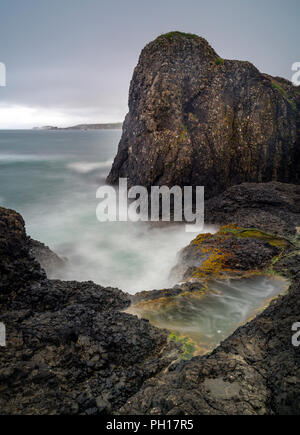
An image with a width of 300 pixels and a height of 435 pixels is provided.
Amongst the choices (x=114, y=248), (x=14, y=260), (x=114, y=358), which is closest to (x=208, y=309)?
(x=114, y=358)

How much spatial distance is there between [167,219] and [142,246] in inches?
118

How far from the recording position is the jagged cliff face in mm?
15852

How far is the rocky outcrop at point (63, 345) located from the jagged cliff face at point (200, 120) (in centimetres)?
1114

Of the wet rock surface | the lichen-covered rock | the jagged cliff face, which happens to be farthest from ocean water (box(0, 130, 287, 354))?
the jagged cliff face

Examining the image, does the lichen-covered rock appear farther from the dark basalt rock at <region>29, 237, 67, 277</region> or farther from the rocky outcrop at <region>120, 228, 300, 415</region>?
the dark basalt rock at <region>29, 237, 67, 277</region>

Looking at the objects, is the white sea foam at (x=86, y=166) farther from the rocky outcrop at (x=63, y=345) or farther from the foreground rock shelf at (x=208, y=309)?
the foreground rock shelf at (x=208, y=309)

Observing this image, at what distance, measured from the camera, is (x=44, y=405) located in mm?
3066

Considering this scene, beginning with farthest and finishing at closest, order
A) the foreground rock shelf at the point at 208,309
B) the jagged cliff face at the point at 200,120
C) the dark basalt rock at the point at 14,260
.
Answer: the jagged cliff face at the point at 200,120, the dark basalt rock at the point at 14,260, the foreground rock shelf at the point at 208,309

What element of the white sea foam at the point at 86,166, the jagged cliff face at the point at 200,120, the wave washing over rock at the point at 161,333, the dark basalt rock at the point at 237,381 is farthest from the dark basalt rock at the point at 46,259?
the white sea foam at the point at 86,166

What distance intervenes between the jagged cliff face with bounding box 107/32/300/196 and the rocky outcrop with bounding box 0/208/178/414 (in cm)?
1114

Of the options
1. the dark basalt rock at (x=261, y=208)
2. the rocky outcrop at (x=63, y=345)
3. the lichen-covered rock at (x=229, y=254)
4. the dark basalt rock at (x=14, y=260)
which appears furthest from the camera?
the dark basalt rock at (x=261, y=208)

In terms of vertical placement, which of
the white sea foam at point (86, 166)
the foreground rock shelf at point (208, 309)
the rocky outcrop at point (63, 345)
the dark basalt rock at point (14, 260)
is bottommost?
the foreground rock shelf at point (208, 309)

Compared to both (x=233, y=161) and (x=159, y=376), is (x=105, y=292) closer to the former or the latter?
(x=159, y=376)

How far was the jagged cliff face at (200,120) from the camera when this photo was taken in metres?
15.9
